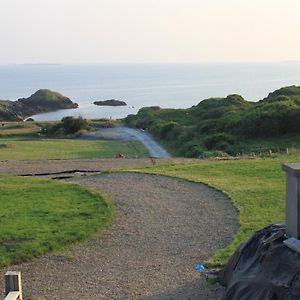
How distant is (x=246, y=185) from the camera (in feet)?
67.3

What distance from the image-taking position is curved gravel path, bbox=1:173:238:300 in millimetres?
10648

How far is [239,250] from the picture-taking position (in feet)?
32.5

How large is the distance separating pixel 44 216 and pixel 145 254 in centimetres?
447

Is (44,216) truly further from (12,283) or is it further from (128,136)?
(128,136)

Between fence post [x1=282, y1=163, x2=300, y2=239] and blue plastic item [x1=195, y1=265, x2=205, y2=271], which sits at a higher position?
fence post [x1=282, y1=163, x2=300, y2=239]

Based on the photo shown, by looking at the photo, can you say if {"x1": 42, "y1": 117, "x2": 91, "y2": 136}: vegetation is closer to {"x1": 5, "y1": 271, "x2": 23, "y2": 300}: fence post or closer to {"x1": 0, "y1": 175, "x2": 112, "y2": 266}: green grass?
{"x1": 0, "y1": 175, "x2": 112, "y2": 266}: green grass

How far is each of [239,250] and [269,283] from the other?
5.64ft

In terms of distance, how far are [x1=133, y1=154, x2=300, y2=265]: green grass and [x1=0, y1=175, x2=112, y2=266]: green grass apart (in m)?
3.81

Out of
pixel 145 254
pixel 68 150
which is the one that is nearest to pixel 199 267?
pixel 145 254

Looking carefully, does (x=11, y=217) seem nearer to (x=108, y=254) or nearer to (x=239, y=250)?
(x=108, y=254)

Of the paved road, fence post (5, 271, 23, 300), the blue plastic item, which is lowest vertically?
the paved road

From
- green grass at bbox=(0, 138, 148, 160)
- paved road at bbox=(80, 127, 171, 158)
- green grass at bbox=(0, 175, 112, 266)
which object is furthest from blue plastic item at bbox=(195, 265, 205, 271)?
paved road at bbox=(80, 127, 171, 158)

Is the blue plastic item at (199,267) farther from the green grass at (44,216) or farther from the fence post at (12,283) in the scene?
the fence post at (12,283)

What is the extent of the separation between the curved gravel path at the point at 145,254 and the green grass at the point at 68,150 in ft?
65.9
